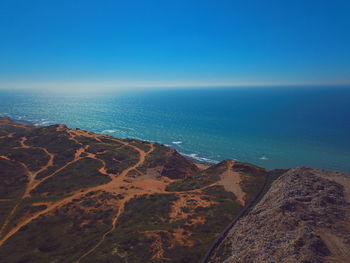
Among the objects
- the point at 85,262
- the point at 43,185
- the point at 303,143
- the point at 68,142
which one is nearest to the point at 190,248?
the point at 85,262

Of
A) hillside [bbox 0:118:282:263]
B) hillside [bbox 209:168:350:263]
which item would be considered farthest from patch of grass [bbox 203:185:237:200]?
hillside [bbox 209:168:350:263]

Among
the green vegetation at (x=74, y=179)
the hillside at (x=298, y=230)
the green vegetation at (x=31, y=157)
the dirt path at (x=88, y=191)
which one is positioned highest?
the hillside at (x=298, y=230)

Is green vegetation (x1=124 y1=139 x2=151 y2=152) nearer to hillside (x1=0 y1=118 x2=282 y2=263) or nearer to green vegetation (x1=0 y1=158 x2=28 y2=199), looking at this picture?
hillside (x1=0 y1=118 x2=282 y2=263)

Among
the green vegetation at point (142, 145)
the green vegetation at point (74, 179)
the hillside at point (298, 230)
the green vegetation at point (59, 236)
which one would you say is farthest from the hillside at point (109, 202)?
the hillside at point (298, 230)

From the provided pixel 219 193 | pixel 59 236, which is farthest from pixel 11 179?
pixel 219 193

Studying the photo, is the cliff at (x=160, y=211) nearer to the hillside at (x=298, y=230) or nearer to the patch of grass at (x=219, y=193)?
the hillside at (x=298, y=230)

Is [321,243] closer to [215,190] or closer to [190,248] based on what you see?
Result: [190,248]

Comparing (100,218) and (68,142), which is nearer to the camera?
(100,218)
